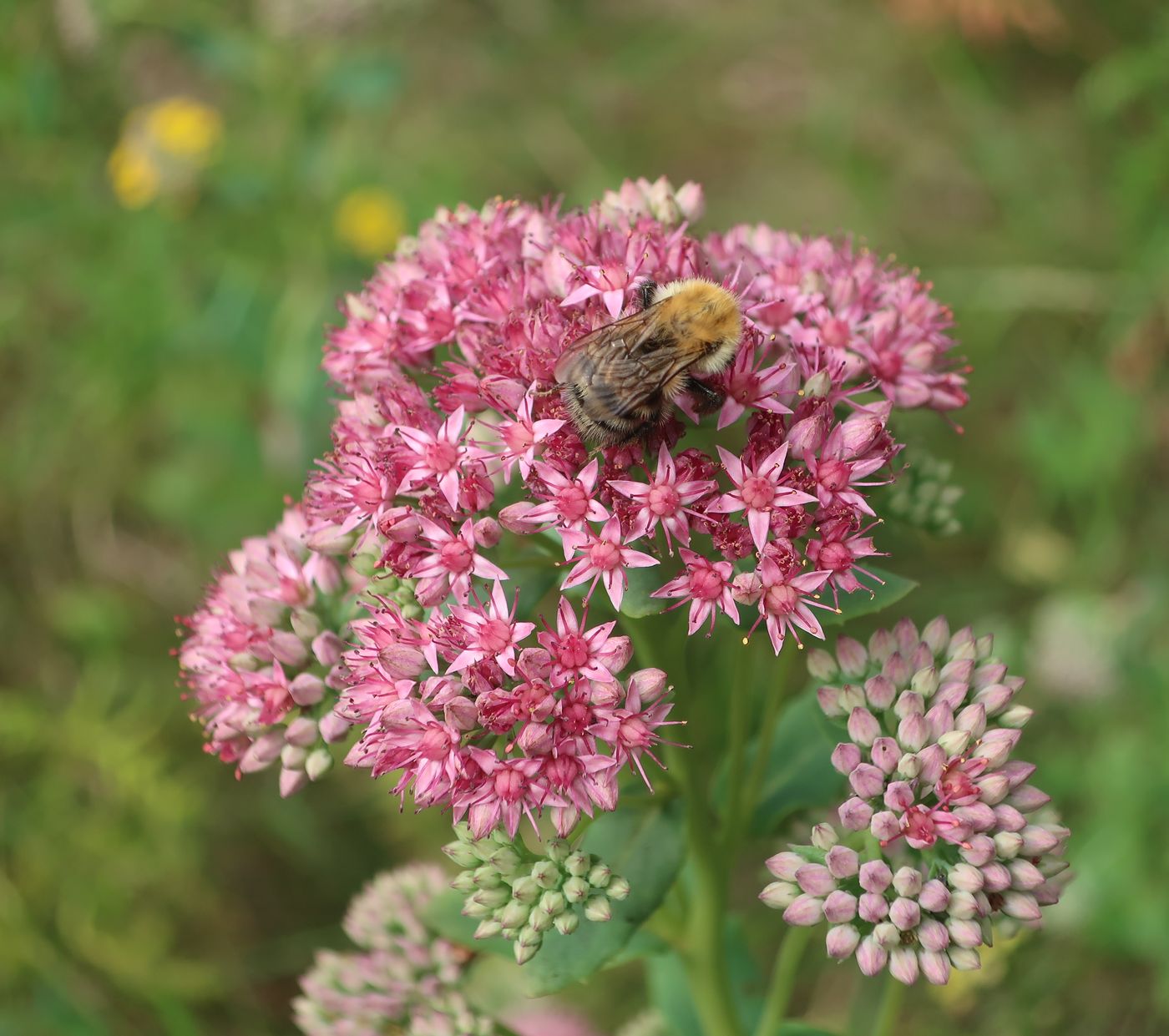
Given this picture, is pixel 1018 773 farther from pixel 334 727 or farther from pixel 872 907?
pixel 334 727

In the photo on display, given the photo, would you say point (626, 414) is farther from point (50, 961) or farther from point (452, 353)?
point (50, 961)

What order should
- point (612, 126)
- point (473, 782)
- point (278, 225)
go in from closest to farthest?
1. point (473, 782)
2. point (278, 225)
3. point (612, 126)

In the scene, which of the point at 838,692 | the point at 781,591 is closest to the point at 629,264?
the point at 781,591

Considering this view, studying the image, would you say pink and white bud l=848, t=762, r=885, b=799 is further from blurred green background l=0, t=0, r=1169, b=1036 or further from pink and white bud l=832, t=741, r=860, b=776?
blurred green background l=0, t=0, r=1169, b=1036

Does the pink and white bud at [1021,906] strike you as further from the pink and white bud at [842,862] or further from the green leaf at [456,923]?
the green leaf at [456,923]

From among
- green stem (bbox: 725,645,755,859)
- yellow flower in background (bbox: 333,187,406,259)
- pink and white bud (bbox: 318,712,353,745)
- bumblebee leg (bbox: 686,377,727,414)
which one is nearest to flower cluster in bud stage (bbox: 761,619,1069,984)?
green stem (bbox: 725,645,755,859)

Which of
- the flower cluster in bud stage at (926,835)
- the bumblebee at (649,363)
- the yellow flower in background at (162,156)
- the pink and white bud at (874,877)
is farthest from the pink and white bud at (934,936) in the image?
the yellow flower in background at (162,156)
